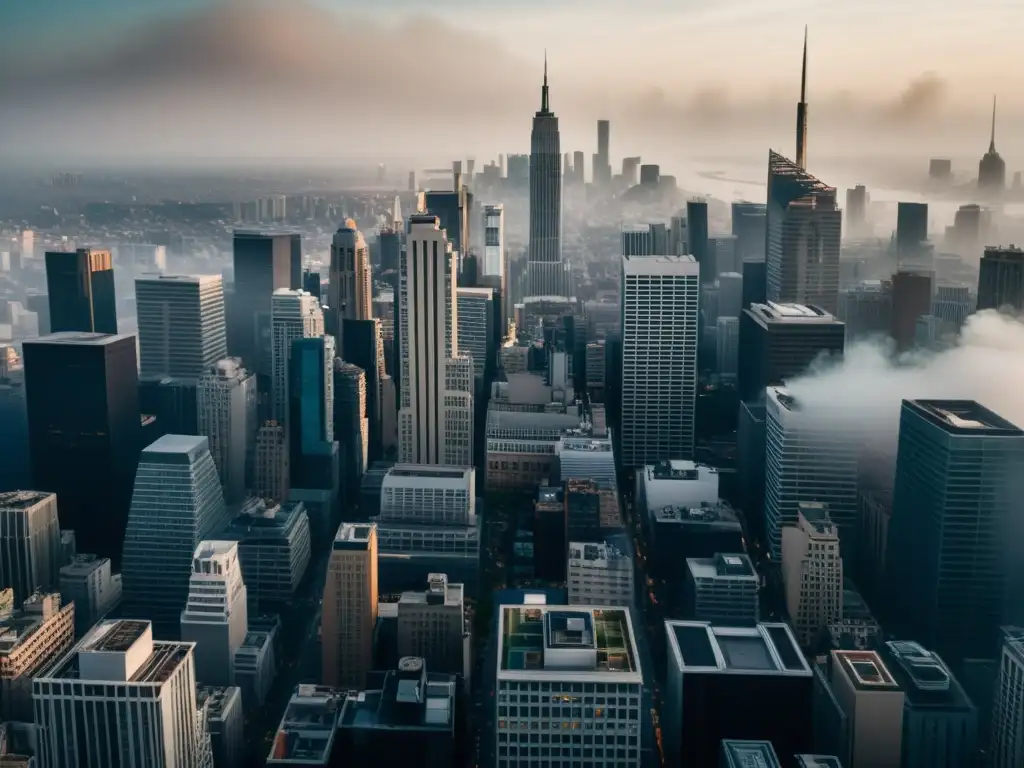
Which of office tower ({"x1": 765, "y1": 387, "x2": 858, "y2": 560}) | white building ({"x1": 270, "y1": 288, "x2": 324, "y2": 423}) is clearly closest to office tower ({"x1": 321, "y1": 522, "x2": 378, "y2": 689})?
office tower ({"x1": 765, "y1": 387, "x2": 858, "y2": 560})

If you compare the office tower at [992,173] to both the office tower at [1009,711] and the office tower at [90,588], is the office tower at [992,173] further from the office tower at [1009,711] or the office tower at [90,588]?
the office tower at [90,588]

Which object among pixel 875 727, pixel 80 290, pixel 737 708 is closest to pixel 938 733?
pixel 875 727

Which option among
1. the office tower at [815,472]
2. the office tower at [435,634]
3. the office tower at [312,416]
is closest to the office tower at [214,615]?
the office tower at [435,634]

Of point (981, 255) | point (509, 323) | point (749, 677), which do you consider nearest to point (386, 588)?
point (749, 677)

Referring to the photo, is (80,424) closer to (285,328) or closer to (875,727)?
(285,328)

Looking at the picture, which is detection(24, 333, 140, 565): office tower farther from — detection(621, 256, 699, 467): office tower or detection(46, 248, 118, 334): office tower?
detection(621, 256, 699, 467): office tower
